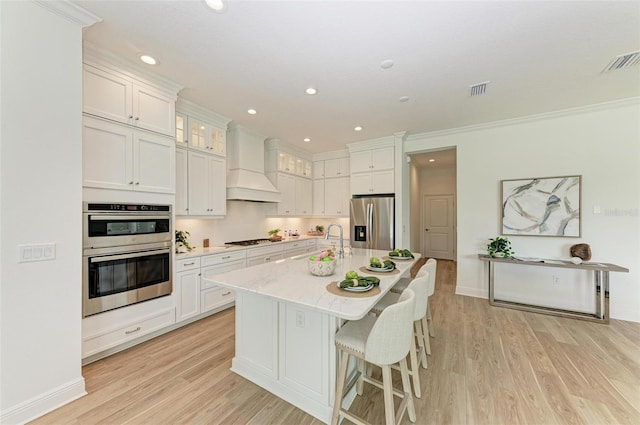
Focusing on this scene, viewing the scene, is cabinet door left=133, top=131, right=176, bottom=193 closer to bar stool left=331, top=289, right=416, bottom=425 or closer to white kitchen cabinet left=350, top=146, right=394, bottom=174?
bar stool left=331, top=289, right=416, bottom=425

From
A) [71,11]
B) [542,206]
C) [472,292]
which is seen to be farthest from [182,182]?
[542,206]

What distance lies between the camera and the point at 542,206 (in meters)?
3.58

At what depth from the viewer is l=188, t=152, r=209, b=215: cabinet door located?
3.27 metres

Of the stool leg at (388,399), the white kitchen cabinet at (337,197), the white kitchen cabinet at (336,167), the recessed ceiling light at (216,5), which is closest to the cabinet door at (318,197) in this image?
the white kitchen cabinet at (337,197)

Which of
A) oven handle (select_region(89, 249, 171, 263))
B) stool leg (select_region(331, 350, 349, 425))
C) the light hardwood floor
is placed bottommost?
the light hardwood floor

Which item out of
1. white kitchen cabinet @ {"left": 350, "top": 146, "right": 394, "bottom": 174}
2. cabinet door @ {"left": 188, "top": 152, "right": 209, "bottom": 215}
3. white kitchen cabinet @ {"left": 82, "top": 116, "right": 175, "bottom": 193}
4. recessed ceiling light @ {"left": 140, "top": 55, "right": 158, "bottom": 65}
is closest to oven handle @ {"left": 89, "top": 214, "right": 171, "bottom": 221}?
white kitchen cabinet @ {"left": 82, "top": 116, "right": 175, "bottom": 193}

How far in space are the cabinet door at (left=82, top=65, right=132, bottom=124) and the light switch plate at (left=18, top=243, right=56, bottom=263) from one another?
1225mm

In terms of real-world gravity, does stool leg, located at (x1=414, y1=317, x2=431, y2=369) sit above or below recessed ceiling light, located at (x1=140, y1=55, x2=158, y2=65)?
below

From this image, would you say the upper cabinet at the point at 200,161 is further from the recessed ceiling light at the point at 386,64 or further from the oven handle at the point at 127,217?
the recessed ceiling light at the point at 386,64

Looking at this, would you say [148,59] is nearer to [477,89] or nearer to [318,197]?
[477,89]

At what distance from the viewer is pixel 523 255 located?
371 centimetres

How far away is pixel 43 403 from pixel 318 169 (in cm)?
506

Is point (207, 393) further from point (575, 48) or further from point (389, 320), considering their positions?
point (575, 48)

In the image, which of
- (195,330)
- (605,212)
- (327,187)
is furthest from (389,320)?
(327,187)
